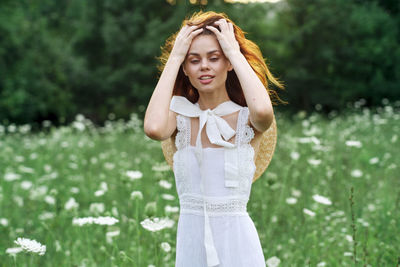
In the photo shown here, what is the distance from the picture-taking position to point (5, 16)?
17547 mm

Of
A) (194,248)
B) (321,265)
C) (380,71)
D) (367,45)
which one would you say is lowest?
(321,265)

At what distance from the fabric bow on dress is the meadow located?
1.39ft

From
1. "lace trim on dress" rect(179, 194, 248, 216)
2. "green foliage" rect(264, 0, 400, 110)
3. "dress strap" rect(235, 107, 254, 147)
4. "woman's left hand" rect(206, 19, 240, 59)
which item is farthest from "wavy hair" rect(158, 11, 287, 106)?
"green foliage" rect(264, 0, 400, 110)

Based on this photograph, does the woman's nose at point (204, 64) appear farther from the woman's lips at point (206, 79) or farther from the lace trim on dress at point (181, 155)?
the lace trim on dress at point (181, 155)

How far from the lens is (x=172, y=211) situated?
2.75 meters

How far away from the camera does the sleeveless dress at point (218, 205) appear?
1646 mm

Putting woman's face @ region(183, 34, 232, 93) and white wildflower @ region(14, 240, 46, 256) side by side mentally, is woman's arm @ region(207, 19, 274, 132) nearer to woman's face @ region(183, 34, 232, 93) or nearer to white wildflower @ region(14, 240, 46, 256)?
woman's face @ region(183, 34, 232, 93)

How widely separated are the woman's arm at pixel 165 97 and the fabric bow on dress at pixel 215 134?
95mm

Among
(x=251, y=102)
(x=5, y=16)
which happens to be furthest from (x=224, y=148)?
(x=5, y=16)

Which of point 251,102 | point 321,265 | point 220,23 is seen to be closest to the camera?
point 251,102

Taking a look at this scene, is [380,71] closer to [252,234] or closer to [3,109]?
[3,109]

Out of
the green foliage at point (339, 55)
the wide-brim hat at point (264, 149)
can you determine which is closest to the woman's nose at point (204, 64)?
the wide-brim hat at point (264, 149)

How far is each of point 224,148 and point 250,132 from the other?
116mm

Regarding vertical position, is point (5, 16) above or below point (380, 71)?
above
